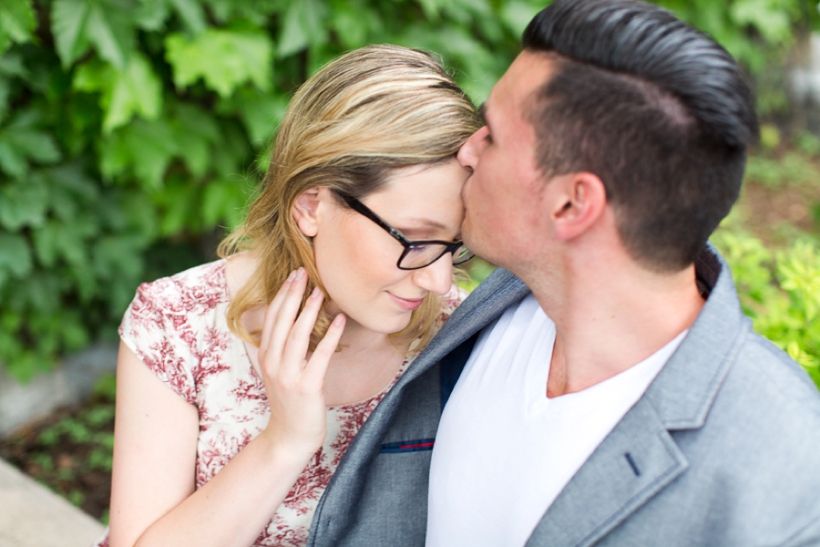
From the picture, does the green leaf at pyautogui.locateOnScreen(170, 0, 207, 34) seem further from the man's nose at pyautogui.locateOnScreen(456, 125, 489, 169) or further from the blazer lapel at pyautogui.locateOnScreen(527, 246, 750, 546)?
the blazer lapel at pyautogui.locateOnScreen(527, 246, 750, 546)

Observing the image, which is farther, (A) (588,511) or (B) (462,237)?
(B) (462,237)

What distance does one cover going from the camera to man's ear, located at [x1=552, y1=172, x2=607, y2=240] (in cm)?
134

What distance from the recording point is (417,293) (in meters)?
1.77

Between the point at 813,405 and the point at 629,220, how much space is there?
470 millimetres

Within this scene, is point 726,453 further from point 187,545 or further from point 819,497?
point 187,545

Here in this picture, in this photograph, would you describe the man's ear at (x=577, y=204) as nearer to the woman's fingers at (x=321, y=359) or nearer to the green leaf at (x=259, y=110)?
the woman's fingers at (x=321, y=359)

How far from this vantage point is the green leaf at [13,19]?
241cm

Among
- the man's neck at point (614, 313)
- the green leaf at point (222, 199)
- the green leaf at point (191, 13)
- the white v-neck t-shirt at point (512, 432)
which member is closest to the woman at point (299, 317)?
the white v-neck t-shirt at point (512, 432)

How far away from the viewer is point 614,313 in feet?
4.78

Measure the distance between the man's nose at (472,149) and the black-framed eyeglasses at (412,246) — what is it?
210mm

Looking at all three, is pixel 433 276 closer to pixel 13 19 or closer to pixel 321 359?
pixel 321 359

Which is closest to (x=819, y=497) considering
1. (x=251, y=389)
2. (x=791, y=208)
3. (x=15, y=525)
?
(x=251, y=389)

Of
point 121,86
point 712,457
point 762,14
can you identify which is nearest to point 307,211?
point 712,457

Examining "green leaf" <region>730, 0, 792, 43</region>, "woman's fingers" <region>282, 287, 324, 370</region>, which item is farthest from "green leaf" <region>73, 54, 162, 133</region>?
"green leaf" <region>730, 0, 792, 43</region>
